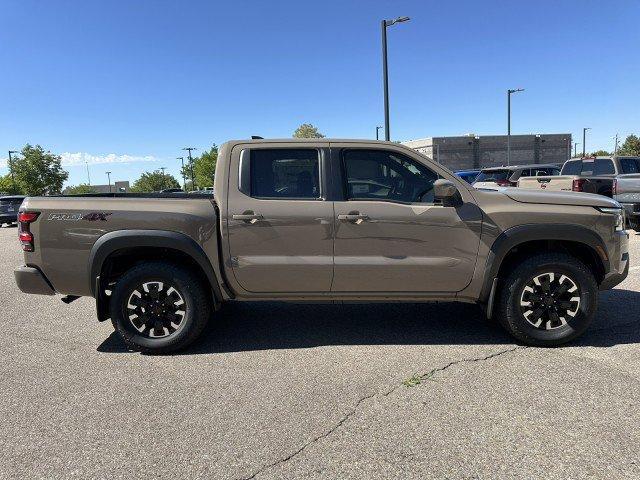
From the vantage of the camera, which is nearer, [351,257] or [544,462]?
[544,462]

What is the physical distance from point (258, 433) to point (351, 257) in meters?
1.71

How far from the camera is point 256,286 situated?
4.14 meters

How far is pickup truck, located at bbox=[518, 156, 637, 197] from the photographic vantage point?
11117 millimetres

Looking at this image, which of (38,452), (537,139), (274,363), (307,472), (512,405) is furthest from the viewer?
(537,139)

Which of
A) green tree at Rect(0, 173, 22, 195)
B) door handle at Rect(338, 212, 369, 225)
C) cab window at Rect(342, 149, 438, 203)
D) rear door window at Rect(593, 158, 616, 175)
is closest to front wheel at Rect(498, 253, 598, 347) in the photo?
cab window at Rect(342, 149, 438, 203)

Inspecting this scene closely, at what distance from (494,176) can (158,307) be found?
1502 centimetres

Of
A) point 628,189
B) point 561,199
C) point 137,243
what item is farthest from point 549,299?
point 628,189

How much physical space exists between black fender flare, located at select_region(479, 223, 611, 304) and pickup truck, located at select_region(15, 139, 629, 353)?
0.01 meters

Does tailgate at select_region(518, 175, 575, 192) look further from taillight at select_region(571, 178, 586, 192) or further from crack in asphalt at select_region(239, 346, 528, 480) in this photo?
crack in asphalt at select_region(239, 346, 528, 480)

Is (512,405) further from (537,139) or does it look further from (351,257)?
(537,139)

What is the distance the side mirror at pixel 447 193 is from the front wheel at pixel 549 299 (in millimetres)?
812

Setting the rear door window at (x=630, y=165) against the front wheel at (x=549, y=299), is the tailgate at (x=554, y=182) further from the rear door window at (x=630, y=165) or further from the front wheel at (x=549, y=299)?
the front wheel at (x=549, y=299)

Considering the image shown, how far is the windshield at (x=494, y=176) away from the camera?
54.0 feet

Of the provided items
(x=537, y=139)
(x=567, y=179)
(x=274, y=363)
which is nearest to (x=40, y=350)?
(x=274, y=363)
